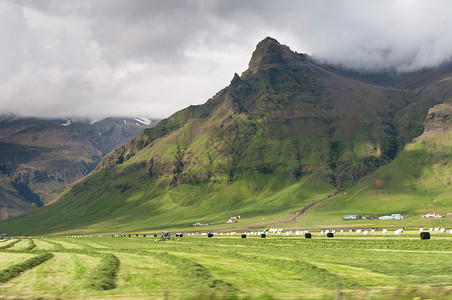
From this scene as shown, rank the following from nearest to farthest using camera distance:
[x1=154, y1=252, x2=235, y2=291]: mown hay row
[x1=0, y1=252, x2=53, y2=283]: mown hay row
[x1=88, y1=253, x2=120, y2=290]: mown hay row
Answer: [x1=154, y1=252, x2=235, y2=291]: mown hay row → [x1=88, y1=253, x2=120, y2=290]: mown hay row → [x1=0, y1=252, x2=53, y2=283]: mown hay row

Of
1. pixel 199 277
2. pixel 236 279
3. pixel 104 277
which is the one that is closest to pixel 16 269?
pixel 104 277

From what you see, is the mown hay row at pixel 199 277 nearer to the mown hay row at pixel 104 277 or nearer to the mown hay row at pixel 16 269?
the mown hay row at pixel 104 277

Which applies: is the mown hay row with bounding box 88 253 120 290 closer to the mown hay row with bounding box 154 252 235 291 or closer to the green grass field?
the green grass field

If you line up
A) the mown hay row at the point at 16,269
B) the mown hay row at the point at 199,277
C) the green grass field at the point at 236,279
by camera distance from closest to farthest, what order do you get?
the green grass field at the point at 236,279, the mown hay row at the point at 199,277, the mown hay row at the point at 16,269

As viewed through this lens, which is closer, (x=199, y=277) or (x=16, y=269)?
(x=199, y=277)

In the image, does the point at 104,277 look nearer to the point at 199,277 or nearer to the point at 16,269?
the point at 199,277

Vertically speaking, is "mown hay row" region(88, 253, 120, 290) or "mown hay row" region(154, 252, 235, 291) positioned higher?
"mown hay row" region(88, 253, 120, 290)

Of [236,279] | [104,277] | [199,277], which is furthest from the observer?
[199,277]

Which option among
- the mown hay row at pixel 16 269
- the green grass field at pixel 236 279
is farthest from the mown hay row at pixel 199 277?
the mown hay row at pixel 16 269

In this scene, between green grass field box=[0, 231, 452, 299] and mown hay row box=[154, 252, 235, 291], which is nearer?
green grass field box=[0, 231, 452, 299]

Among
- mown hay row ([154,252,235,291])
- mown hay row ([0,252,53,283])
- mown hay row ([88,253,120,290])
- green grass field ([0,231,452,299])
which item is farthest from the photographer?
mown hay row ([0,252,53,283])

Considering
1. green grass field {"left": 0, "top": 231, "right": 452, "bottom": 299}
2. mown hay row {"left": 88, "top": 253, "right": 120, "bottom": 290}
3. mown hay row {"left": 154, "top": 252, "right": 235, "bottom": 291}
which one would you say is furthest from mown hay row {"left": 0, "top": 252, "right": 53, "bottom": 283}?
mown hay row {"left": 154, "top": 252, "right": 235, "bottom": 291}

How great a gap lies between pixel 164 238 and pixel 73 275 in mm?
90480

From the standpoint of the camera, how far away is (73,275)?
123 feet
